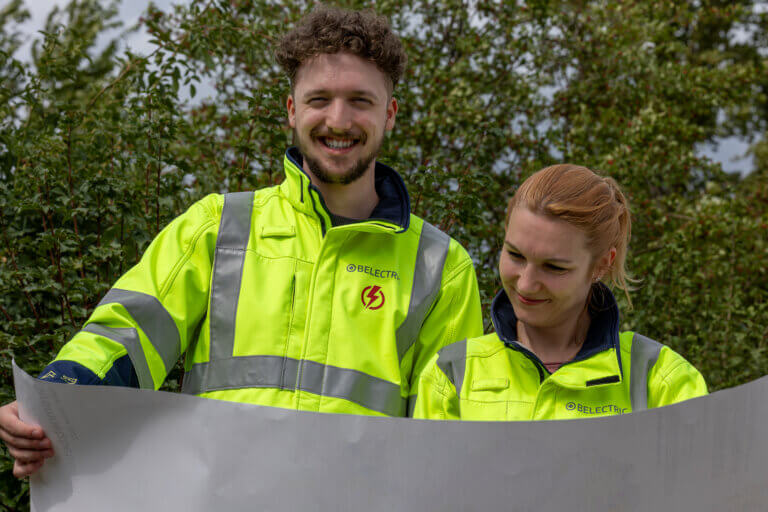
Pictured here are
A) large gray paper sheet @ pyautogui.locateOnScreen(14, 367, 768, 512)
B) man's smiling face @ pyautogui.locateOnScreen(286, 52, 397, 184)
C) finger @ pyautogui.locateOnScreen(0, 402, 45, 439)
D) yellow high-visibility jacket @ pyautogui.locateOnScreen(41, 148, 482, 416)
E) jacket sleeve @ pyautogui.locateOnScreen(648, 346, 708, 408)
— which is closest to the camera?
large gray paper sheet @ pyautogui.locateOnScreen(14, 367, 768, 512)

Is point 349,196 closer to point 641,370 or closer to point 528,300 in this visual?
point 528,300

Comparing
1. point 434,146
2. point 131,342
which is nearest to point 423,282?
point 131,342

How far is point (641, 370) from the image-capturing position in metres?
1.84

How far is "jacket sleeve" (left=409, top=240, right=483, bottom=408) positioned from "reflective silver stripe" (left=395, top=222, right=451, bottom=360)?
27mm

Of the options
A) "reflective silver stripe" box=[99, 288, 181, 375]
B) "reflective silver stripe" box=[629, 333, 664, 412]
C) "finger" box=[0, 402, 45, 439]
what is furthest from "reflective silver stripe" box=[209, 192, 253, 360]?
"reflective silver stripe" box=[629, 333, 664, 412]

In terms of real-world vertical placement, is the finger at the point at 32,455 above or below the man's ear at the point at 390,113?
below

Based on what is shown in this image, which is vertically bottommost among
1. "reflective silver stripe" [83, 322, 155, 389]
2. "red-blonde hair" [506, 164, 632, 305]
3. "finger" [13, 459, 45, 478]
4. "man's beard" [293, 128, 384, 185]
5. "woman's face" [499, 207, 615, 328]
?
"finger" [13, 459, 45, 478]

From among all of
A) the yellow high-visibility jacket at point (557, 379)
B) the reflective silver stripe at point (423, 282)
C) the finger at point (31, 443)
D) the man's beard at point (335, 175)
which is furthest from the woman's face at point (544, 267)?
the finger at point (31, 443)

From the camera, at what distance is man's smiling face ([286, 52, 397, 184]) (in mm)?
2301

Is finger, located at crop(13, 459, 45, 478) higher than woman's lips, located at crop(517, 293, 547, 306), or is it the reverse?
woman's lips, located at crop(517, 293, 547, 306)

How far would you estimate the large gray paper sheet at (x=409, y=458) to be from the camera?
4.73ft

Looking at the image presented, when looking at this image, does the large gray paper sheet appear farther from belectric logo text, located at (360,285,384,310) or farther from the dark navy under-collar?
belectric logo text, located at (360,285,384,310)

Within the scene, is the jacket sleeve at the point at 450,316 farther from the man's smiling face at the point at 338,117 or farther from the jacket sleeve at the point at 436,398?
the man's smiling face at the point at 338,117

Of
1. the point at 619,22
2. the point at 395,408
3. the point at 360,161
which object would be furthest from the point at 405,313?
the point at 619,22
